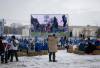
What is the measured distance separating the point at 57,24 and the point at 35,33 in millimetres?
3159

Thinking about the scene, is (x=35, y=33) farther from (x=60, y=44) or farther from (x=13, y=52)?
(x=13, y=52)

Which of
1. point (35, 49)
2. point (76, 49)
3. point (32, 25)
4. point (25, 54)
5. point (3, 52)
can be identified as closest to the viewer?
point (3, 52)

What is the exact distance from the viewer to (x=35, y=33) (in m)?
44.1

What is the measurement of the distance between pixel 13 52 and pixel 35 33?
24.4 m

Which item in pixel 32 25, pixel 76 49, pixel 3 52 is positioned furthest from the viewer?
pixel 32 25

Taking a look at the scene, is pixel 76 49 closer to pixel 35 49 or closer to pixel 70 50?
pixel 70 50

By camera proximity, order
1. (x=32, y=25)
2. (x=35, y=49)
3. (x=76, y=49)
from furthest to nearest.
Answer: (x=32, y=25) → (x=76, y=49) → (x=35, y=49)

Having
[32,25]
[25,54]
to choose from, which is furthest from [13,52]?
[32,25]

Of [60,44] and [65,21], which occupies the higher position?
[65,21]

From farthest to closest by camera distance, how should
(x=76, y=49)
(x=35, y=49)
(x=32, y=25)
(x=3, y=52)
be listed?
(x=32, y=25) → (x=76, y=49) → (x=35, y=49) → (x=3, y=52)

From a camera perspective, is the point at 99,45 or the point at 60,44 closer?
the point at 99,45

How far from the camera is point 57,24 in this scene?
4425 cm

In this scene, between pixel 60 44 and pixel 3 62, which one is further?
pixel 60 44

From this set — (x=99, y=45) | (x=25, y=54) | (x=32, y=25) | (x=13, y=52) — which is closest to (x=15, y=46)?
(x=13, y=52)
